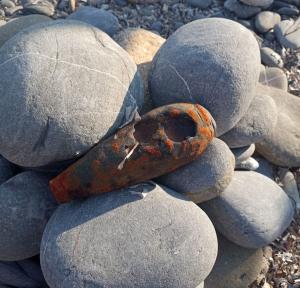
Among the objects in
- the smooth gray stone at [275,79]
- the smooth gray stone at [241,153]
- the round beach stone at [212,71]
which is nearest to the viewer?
the round beach stone at [212,71]

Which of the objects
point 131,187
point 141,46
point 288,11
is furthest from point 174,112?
point 288,11

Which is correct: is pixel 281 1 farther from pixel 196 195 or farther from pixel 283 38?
pixel 196 195

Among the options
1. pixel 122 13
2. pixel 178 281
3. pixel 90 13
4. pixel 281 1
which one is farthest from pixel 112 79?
pixel 281 1

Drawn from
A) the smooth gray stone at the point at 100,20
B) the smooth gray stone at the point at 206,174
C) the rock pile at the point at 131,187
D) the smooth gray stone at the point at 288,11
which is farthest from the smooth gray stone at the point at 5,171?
the smooth gray stone at the point at 288,11

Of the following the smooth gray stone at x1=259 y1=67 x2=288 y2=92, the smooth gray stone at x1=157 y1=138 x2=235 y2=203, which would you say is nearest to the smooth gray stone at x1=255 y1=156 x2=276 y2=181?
the smooth gray stone at x1=259 y1=67 x2=288 y2=92

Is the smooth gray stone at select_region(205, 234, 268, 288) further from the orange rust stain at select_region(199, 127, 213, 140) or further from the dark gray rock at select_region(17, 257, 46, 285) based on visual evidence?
the dark gray rock at select_region(17, 257, 46, 285)

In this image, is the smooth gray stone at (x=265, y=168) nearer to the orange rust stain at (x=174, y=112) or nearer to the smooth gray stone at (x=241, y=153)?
the smooth gray stone at (x=241, y=153)

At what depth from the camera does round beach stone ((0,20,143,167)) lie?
2.09 metres

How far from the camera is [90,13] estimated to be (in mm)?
3383

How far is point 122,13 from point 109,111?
1.89 metres

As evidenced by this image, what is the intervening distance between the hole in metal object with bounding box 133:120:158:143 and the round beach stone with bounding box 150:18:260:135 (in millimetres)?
257

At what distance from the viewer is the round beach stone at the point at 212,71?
2326 mm

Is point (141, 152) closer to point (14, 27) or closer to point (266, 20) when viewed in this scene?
point (14, 27)

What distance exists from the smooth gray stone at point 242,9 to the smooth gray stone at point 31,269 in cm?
258
